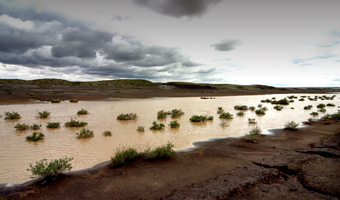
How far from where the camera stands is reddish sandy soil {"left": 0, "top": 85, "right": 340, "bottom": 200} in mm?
4277

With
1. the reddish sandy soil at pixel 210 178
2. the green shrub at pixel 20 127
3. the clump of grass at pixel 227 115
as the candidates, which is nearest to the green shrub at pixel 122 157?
the reddish sandy soil at pixel 210 178

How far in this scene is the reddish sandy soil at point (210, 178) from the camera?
14.0 feet

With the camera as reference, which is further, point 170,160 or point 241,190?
point 170,160

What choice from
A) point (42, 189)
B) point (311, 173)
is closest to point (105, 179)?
point (42, 189)

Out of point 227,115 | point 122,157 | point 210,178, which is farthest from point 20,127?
point 227,115

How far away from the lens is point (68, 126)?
38.0 ft

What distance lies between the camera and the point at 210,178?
515cm

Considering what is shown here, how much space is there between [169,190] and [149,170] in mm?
1319

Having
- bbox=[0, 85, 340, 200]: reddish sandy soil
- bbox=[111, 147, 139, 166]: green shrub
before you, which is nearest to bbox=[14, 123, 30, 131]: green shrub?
bbox=[0, 85, 340, 200]: reddish sandy soil

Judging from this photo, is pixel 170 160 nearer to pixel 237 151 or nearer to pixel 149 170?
pixel 149 170

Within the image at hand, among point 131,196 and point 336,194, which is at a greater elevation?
point 336,194

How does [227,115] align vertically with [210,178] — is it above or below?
above

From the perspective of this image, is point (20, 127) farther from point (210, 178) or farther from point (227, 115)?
point (227, 115)

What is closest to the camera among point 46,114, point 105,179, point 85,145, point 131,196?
point 131,196
